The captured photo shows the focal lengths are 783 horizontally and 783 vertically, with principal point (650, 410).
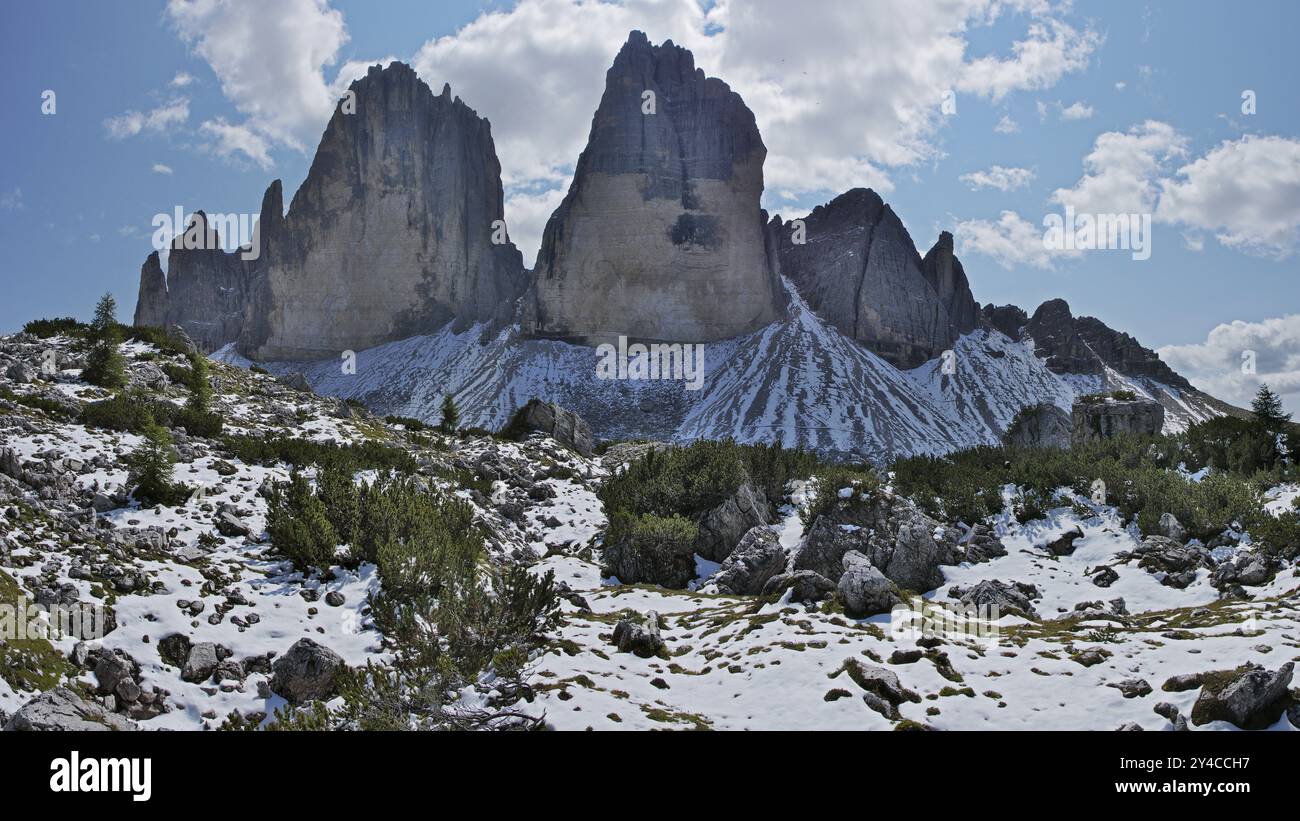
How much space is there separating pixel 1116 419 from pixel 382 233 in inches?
4347

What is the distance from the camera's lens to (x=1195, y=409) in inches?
5079

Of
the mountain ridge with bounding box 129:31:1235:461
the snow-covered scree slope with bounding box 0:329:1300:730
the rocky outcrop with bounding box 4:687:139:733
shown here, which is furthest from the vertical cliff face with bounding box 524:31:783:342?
the rocky outcrop with bounding box 4:687:139:733

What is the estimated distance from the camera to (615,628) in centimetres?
1330

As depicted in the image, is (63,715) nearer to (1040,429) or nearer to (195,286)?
(1040,429)

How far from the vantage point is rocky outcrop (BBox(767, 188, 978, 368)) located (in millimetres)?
118375

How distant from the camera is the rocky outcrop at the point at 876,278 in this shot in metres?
118

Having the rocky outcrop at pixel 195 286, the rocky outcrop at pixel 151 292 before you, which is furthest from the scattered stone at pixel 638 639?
the rocky outcrop at pixel 151 292

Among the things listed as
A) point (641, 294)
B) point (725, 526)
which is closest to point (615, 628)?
point (725, 526)

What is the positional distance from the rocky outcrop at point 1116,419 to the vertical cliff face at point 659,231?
7378 cm

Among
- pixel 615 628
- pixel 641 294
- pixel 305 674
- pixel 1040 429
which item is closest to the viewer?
pixel 305 674

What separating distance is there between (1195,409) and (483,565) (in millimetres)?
146294

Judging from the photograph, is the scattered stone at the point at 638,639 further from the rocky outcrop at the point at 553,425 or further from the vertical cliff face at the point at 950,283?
the vertical cliff face at the point at 950,283

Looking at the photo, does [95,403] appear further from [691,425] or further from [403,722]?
[691,425]
